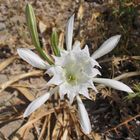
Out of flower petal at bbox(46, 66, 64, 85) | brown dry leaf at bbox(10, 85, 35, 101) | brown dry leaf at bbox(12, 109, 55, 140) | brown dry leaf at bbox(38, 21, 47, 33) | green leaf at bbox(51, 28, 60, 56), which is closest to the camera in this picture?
flower petal at bbox(46, 66, 64, 85)

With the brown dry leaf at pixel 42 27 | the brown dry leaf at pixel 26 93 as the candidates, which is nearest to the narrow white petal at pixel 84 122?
the brown dry leaf at pixel 26 93

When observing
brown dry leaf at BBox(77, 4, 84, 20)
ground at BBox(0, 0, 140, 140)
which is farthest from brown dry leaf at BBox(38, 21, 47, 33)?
brown dry leaf at BBox(77, 4, 84, 20)

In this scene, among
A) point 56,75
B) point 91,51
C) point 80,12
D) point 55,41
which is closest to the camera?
point 56,75

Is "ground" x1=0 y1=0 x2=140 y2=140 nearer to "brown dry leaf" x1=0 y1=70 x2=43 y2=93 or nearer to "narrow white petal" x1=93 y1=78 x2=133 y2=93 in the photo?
"brown dry leaf" x1=0 y1=70 x2=43 y2=93

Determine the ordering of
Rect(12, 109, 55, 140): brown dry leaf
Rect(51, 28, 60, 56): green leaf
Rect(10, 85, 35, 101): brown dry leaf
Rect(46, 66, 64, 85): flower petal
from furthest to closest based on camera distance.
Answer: Rect(10, 85, 35, 101): brown dry leaf, Rect(12, 109, 55, 140): brown dry leaf, Rect(51, 28, 60, 56): green leaf, Rect(46, 66, 64, 85): flower petal

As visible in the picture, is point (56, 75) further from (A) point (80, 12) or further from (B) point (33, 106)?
(A) point (80, 12)

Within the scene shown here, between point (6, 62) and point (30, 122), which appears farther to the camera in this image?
point (6, 62)

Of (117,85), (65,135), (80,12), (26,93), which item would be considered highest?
(80,12)

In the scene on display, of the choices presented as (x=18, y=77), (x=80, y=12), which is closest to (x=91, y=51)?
(x=80, y=12)
